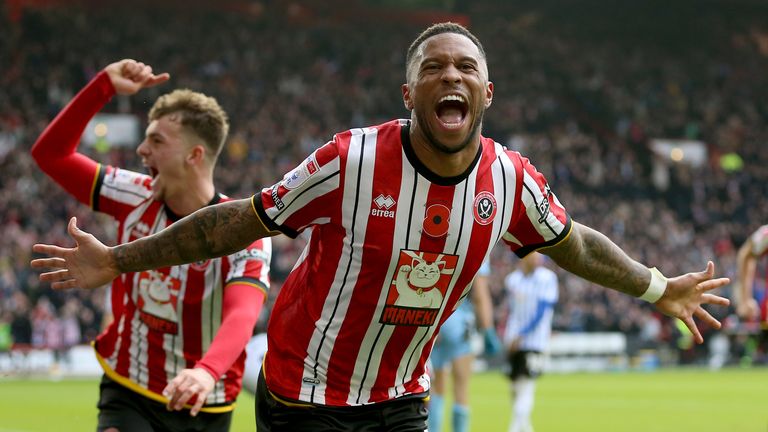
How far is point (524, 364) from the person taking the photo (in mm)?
12805

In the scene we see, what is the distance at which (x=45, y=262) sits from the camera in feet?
13.9

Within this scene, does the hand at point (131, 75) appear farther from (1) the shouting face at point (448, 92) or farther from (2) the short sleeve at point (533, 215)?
(2) the short sleeve at point (533, 215)

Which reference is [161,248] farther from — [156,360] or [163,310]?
[156,360]

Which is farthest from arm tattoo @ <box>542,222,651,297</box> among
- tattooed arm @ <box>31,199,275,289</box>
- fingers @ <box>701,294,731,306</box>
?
tattooed arm @ <box>31,199,275,289</box>

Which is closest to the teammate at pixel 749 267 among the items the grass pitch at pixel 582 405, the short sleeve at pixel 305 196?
the grass pitch at pixel 582 405

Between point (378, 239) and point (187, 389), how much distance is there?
3.06 feet

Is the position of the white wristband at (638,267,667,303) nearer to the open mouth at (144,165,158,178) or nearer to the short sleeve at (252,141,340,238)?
the short sleeve at (252,141,340,238)

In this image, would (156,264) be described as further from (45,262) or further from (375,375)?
(375,375)

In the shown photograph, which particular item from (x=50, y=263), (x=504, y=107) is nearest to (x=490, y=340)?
(x=50, y=263)

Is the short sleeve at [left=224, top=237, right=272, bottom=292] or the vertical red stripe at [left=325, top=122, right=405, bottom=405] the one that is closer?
the vertical red stripe at [left=325, top=122, right=405, bottom=405]

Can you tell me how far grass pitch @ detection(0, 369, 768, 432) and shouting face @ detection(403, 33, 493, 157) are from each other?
9.75 m

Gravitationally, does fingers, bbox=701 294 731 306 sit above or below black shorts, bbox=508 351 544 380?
above

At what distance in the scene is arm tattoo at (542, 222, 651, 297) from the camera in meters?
4.51

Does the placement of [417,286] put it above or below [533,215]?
below
